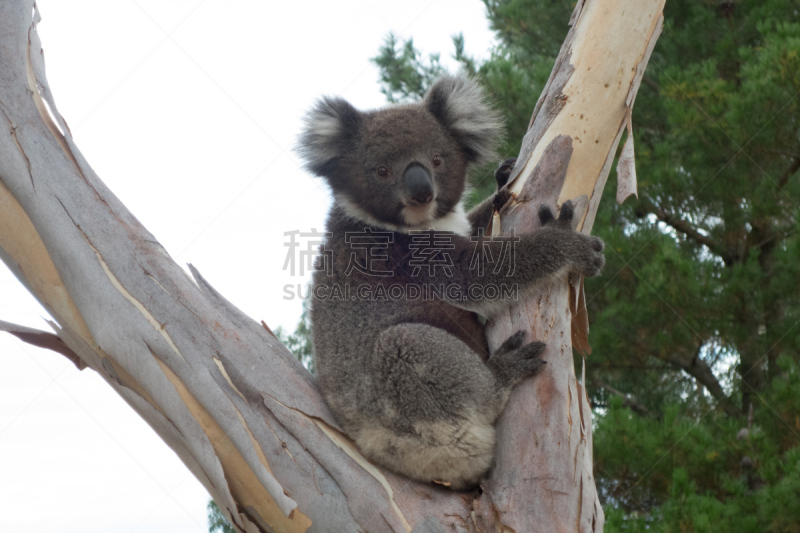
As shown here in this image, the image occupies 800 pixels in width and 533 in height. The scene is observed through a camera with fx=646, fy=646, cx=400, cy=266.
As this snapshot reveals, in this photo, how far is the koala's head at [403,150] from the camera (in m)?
3.40

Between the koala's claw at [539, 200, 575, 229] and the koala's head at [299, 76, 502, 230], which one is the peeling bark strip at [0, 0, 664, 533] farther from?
the koala's head at [299, 76, 502, 230]

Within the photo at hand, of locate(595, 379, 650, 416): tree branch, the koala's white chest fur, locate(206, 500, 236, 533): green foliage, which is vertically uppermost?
locate(595, 379, 650, 416): tree branch

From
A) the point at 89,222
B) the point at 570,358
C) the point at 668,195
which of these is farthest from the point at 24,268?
the point at 668,195

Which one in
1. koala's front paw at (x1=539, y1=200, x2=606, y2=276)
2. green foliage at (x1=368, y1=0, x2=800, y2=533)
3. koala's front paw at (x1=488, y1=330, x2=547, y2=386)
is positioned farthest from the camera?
green foliage at (x1=368, y1=0, x2=800, y2=533)

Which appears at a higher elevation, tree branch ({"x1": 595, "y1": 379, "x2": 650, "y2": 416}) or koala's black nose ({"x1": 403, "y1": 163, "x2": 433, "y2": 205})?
Result: tree branch ({"x1": 595, "y1": 379, "x2": 650, "y2": 416})

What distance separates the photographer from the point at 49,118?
2.76 metres

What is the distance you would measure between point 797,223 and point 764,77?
1315mm

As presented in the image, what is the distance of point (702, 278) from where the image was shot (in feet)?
19.5

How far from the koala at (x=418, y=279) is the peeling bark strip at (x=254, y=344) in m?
0.12

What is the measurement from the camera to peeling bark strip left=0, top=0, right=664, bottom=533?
7.94ft

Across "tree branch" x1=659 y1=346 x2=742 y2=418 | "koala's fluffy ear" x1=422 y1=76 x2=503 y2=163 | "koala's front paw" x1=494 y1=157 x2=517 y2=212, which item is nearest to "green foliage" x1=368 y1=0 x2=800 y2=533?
"tree branch" x1=659 y1=346 x2=742 y2=418

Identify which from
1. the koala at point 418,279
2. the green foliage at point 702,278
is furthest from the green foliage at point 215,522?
the koala at point 418,279

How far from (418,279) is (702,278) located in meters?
3.86

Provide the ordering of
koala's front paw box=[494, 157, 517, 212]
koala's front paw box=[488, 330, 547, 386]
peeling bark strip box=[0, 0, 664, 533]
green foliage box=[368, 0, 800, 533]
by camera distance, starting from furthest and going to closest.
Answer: green foliage box=[368, 0, 800, 533] → koala's front paw box=[494, 157, 517, 212] → koala's front paw box=[488, 330, 547, 386] → peeling bark strip box=[0, 0, 664, 533]
